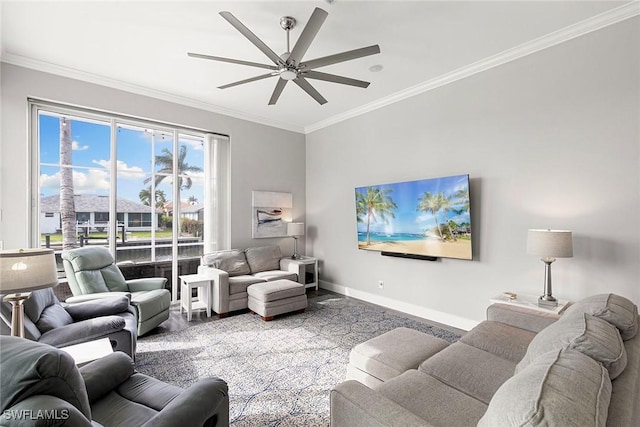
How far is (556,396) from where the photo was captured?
2.58ft

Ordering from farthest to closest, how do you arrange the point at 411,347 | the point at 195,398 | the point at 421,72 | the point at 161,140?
the point at 161,140
the point at 421,72
the point at 411,347
the point at 195,398

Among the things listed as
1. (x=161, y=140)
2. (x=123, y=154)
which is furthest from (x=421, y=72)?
(x=123, y=154)

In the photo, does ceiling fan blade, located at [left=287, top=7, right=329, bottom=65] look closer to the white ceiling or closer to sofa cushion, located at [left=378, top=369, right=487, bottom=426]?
the white ceiling

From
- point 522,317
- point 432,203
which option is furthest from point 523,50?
point 522,317

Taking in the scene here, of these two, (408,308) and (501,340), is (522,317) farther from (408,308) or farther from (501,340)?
(408,308)

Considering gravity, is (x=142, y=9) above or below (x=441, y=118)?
above

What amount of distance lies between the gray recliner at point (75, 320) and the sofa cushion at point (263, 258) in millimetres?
2098

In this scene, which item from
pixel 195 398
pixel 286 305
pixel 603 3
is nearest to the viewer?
pixel 195 398

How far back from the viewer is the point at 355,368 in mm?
2088

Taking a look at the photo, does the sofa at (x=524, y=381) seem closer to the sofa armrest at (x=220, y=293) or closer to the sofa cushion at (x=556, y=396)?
the sofa cushion at (x=556, y=396)

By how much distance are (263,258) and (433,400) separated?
12.6ft

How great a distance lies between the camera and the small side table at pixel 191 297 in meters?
3.89

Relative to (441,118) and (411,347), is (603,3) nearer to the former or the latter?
(441,118)

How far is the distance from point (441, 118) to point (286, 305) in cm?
328
